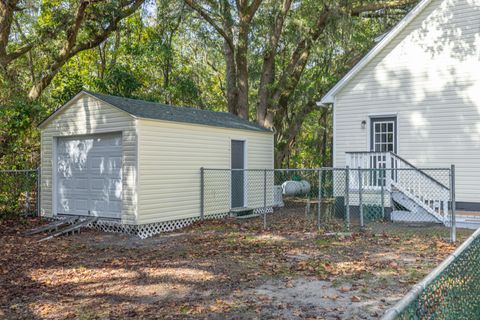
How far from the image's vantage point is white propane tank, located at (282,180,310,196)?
2039 centimetres

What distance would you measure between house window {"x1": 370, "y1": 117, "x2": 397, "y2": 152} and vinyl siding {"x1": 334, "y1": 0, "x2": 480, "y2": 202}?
0.20m

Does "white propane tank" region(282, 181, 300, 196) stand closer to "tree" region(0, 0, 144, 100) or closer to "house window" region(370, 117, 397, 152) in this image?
"house window" region(370, 117, 397, 152)

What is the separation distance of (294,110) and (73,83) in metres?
12.8

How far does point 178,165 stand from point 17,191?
530 centimetres

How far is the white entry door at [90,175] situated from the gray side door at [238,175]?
3.92 m

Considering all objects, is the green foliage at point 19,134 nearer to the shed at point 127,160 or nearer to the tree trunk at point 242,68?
the shed at point 127,160

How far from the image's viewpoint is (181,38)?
24734 mm

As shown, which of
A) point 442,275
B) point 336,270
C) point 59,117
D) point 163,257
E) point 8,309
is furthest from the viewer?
point 59,117

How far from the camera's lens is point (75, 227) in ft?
34.1

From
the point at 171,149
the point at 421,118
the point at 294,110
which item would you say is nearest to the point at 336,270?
the point at 171,149

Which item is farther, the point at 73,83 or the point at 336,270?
the point at 73,83

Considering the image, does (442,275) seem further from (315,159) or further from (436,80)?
(315,159)

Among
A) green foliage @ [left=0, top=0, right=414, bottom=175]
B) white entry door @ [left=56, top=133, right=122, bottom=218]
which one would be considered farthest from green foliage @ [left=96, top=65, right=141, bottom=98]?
white entry door @ [left=56, top=133, right=122, bottom=218]

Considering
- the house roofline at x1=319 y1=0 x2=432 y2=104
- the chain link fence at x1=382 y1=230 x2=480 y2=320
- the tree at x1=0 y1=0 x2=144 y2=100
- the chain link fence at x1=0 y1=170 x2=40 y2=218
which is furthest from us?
the tree at x1=0 y1=0 x2=144 y2=100
